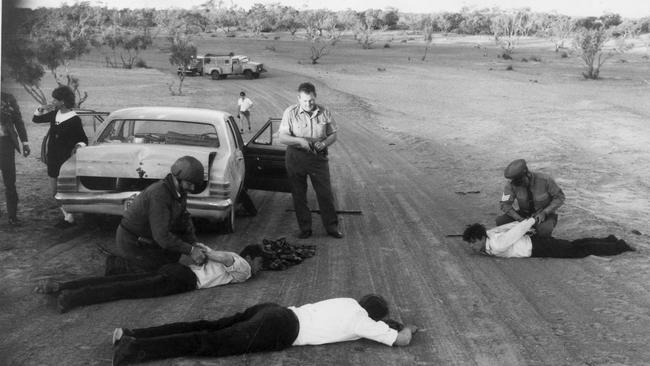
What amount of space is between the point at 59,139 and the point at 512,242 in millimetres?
5227

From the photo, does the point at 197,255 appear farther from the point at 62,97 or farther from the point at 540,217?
the point at 540,217

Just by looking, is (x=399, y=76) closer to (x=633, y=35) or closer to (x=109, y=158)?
(x=633, y=35)

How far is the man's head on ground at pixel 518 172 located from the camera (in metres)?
7.04

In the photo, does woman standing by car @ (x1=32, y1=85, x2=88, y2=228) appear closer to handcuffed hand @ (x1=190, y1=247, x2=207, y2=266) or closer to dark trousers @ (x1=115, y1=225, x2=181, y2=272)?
dark trousers @ (x1=115, y1=225, x2=181, y2=272)

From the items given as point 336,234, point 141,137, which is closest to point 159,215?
point 336,234

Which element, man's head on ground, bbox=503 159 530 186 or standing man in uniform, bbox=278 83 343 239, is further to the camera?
standing man in uniform, bbox=278 83 343 239

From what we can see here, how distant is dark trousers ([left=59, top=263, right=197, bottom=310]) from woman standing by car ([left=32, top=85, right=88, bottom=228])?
2.76 meters

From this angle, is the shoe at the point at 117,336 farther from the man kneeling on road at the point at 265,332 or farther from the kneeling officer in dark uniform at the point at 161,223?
the kneeling officer in dark uniform at the point at 161,223

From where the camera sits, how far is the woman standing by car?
759 cm

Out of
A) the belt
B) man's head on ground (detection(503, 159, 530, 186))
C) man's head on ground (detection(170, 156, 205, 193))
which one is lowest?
the belt

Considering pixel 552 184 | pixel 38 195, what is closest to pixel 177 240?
pixel 552 184

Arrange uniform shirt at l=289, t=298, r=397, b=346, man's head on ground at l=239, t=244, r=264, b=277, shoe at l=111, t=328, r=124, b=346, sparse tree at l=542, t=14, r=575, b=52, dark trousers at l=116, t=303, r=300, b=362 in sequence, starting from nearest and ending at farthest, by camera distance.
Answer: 1. dark trousers at l=116, t=303, r=300, b=362
2. shoe at l=111, t=328, r=124, b=346
3. uniform shirt at l=289, t=298, r=397, b=346
4. man's head on ground at l=239, t=244, r=264, b=277
5. sparse tree at l=542, t=14, r=575, b=52

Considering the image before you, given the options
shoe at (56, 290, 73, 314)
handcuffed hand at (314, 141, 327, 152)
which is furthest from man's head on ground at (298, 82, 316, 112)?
shoe at (56, 290, 73, 314)

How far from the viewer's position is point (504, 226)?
7055 mm
